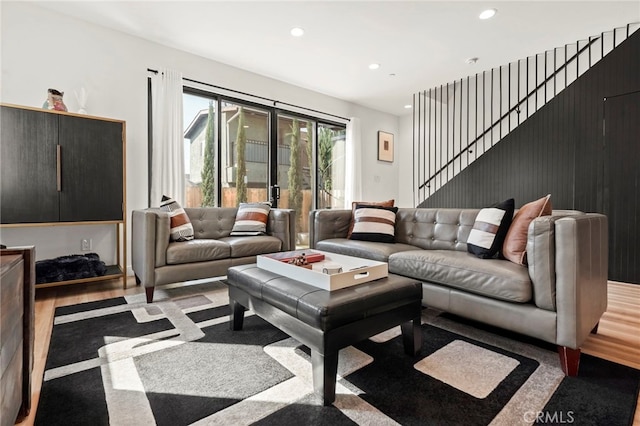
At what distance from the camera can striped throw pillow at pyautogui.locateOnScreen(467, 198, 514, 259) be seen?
6.98 feet

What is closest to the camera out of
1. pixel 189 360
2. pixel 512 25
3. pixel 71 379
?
pixel 71 379

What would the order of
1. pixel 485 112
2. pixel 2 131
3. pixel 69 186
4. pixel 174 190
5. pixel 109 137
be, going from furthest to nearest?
pixel 485 112 < pixel 174 190 < pixel 109 137 < pixel 69 186 < pixel 2 131

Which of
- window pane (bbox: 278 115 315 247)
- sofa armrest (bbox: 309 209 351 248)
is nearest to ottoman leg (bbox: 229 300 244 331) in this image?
Answer: sofa armrest (bbox: 309 209 351 248)

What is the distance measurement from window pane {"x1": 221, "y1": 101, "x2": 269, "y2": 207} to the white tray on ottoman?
9.10 feet

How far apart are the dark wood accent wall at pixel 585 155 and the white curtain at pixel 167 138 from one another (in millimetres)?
4053

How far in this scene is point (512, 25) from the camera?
10.9 ft

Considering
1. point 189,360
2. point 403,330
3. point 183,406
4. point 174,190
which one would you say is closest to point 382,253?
point 403,330

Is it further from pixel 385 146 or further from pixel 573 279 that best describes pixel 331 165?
pixel 573 279

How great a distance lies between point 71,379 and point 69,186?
2.01m

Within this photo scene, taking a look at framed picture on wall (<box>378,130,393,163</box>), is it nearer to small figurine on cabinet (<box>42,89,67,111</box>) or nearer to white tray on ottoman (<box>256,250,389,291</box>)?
white tray on ottoman (<box>256,250,389,291</box>)

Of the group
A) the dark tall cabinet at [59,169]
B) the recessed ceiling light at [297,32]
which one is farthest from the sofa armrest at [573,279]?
the dark tall cabinet at [59,169]

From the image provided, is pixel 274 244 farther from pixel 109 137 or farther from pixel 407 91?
pixel 407 91

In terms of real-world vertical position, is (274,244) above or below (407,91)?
below

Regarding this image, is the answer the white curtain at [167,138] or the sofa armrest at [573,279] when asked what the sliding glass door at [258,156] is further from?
the sofa armrest at [573,279]
